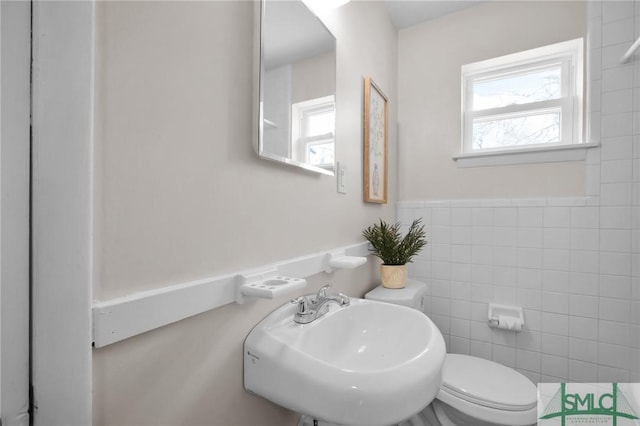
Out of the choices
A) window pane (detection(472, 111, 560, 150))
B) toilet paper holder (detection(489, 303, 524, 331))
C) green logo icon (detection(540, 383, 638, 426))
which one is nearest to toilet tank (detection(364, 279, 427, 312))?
toilet paper holder (detection(489, 303, 524, 331))

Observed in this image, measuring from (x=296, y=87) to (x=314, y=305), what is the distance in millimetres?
678

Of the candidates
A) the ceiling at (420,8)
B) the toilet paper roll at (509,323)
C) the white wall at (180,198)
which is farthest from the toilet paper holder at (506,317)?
the ceiling at (420,8)

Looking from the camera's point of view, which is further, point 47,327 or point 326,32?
point 326,32

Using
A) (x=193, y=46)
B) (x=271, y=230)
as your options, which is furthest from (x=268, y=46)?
(x=271, y=230)

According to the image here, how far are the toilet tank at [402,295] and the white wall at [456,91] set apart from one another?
647 mm

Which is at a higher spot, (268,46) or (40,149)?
(268,46)

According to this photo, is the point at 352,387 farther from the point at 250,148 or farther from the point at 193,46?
the point at 193,46

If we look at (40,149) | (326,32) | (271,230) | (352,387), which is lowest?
(352,387)

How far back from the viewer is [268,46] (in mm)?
802

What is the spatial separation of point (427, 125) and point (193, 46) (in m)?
1.58

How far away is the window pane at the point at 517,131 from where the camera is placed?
1.65 m

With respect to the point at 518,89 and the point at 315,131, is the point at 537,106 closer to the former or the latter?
the point at 518,89

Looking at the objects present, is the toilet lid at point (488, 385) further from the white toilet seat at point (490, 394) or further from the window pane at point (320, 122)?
the window pane at point (320, 122)

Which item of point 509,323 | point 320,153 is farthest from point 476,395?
point 320,153
